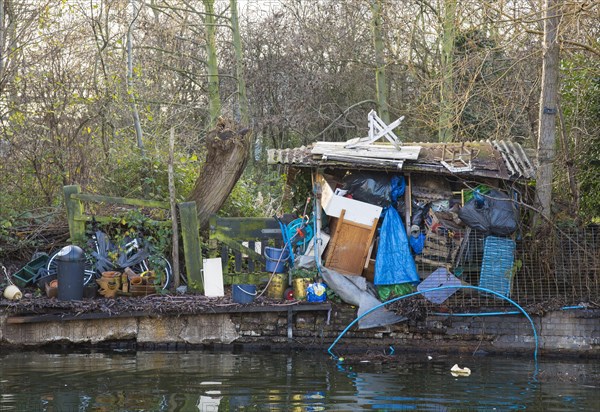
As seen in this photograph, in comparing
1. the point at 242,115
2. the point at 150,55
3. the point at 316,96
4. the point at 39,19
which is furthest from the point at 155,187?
the point at 316,96

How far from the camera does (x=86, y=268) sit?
46.9ft

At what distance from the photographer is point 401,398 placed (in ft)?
32.2

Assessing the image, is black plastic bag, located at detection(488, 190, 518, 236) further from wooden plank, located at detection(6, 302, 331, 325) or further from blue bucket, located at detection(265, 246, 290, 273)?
blue bucket, located at detection(265, 246, 290, 273)

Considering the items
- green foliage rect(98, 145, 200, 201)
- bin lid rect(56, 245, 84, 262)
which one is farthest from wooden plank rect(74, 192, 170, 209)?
green foliage rect(98, 145, 200, 201)

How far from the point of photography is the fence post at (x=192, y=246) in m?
14.4

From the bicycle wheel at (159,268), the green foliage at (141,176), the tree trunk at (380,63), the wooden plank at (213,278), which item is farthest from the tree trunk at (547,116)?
the tree trunk at (380,63)

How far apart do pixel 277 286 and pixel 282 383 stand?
342 centimetres

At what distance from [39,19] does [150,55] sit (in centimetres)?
896

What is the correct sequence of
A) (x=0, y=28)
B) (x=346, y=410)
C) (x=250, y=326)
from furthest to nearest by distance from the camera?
(x=0, y=28) < (x=250, y=326) < (x=346, y=410)

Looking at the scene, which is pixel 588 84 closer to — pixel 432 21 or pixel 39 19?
pixel 432 21

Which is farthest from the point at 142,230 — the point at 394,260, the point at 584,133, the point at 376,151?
the point at 584,133

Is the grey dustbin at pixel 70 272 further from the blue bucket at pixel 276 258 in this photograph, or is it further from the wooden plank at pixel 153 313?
the blue bucket at pixel 276 258

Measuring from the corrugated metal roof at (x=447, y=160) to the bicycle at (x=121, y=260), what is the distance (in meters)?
2.72

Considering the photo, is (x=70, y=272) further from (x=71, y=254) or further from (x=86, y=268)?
(x=86, y=268)
